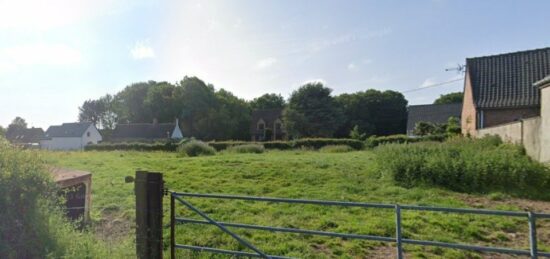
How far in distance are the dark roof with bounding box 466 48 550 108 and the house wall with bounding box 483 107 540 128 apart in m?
0.31

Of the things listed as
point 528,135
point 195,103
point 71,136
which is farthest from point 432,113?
point 71,136

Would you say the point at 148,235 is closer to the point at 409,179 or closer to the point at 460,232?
the point at 460,232

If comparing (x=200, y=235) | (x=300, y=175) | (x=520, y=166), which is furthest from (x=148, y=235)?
(x=520, y=166)

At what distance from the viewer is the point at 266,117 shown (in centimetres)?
5950

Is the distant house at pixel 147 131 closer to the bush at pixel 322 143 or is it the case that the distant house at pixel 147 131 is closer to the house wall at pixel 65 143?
the house wall at pixel 65 143

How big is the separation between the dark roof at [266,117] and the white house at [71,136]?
31598 millimetres

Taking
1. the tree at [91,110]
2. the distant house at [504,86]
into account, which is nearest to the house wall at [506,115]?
the distant house at [504,86]

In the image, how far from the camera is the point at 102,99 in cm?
8725

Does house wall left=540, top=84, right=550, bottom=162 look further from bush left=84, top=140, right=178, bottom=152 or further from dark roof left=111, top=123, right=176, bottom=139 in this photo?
dark roof left=111, top=123, right=176, bottom=139

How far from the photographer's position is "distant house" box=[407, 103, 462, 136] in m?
41.7

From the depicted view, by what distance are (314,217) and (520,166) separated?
255 inches

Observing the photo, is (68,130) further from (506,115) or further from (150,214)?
(150,214)

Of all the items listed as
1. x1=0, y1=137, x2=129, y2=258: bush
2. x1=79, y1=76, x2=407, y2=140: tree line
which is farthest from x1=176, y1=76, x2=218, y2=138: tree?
x1=0, y1=137, x2=129, y2=258: bush

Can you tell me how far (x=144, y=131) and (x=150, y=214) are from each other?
60924 millimetres
